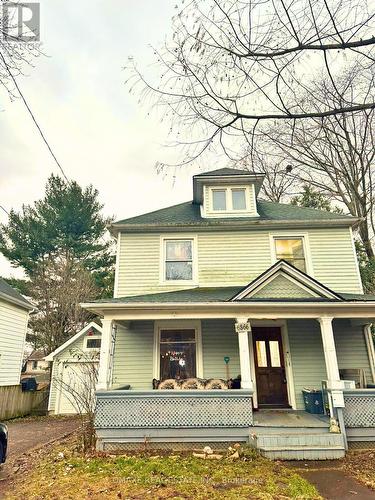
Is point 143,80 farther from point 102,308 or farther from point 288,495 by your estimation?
point 288,495

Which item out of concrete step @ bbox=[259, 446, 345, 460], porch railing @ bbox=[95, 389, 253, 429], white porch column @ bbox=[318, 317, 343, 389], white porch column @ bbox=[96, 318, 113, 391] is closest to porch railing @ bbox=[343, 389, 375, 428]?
white porch column @ bbox=[318, 317, 343, 389]

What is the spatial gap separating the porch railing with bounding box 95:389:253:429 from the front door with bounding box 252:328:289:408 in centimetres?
211

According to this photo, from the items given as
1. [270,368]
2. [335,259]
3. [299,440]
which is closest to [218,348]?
[270,368]

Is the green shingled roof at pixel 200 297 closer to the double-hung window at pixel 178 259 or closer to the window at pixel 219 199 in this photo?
the double-hung window at pixel 178 259

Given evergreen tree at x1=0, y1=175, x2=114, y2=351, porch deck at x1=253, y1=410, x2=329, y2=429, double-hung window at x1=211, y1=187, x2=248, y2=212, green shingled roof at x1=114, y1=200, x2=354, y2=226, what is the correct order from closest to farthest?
porch deck at x1=253, y1=410, x2=329, y2=429 < green shingled roof at x1=114, y1=200, x2=354, y2=226 < double-hung window at x1=211, y1=187, x2=248, y2=212 < evergreen tree at x1=0, y1=175, x2=114, y2=351

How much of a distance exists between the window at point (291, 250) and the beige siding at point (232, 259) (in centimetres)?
26

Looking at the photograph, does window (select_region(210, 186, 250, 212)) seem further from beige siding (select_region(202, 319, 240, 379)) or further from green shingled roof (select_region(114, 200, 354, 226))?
beige siding (select_region(202, 319, 240, 379))

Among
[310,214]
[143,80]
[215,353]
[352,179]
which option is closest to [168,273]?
[215,353]

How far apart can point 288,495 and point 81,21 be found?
26.2 ft

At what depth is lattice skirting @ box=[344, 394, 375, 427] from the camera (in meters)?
6.96

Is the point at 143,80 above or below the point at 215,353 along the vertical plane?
above

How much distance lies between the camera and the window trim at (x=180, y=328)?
8.84 metres

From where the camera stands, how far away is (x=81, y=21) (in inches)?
204

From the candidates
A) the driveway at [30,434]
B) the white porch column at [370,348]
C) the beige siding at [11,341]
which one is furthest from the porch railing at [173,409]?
the beige siding at [11,341]
